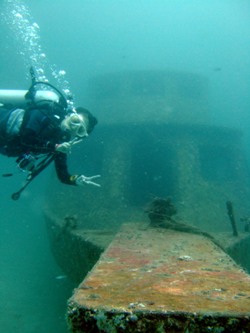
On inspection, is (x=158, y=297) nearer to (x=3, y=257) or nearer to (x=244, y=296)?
(x=244, y=296)

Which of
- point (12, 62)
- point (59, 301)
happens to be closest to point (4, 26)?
point (12, 62)

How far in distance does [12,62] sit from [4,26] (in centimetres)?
1027

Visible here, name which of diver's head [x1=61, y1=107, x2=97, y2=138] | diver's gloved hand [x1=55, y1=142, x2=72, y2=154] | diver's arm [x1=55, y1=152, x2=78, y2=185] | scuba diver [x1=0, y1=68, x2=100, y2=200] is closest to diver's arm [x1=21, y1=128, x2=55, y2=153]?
scuba diver [x1=0, y1=68, x2=100, y2=200]

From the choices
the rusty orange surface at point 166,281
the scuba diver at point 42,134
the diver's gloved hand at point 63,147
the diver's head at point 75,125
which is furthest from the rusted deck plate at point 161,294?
the diver's head at point 75,125

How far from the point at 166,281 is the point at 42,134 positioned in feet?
9.37

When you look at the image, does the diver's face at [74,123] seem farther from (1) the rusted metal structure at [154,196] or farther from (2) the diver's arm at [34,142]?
(1) the rusted metal structure at [154,196]

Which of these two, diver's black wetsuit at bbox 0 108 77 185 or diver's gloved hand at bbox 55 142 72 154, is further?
diver's black wetsuit at bbox 0 108 77 185

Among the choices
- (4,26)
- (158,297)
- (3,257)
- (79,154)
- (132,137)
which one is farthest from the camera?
(4,26)

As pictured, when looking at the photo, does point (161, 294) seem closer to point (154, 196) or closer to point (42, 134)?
point (42, 134)

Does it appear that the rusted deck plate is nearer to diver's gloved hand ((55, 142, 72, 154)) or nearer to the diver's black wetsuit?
diver's gloved hand ((55, 142, 72, 154))

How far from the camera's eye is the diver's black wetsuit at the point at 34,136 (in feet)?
12.8

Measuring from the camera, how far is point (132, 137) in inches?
397

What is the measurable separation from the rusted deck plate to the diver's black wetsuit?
204cm

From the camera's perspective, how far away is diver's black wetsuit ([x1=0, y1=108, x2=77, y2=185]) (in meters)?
3.89
